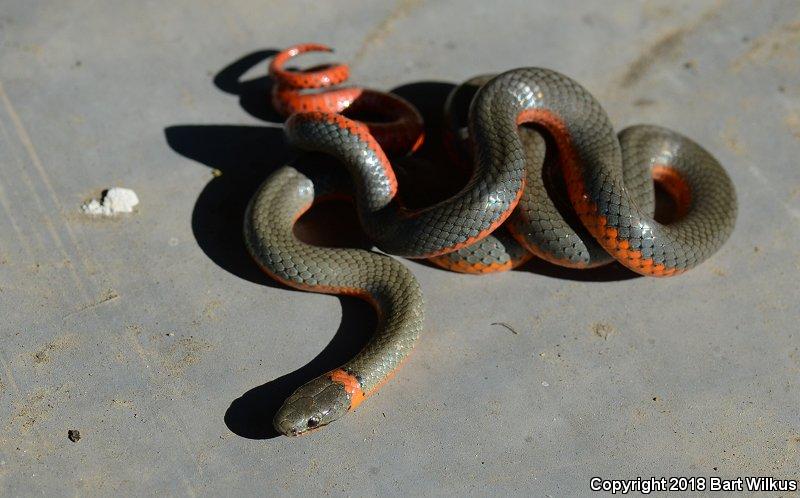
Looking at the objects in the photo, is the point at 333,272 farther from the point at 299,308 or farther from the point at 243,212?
the point at 243,212

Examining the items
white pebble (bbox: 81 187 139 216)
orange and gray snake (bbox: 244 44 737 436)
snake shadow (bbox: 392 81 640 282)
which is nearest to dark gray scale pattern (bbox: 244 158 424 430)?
orange and gray snake (bbox: 244 44 737 436)

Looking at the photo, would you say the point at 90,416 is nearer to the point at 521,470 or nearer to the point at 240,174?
the point at 240,174

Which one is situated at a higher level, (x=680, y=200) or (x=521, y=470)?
(x=680, y=200)

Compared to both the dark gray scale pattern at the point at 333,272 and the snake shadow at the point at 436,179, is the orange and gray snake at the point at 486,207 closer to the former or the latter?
the dark gray scale pattern at the point at 333,272

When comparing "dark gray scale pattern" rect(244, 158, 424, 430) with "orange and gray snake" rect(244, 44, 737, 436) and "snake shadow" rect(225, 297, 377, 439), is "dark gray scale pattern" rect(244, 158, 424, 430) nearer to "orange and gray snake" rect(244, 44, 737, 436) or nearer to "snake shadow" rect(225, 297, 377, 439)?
"orange and gray snake" rect(244, 44, 737, 436)

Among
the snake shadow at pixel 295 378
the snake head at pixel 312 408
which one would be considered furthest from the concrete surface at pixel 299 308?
the snake head at pixel 312 408

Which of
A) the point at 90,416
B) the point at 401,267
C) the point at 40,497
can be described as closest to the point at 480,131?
the point at 401,267
